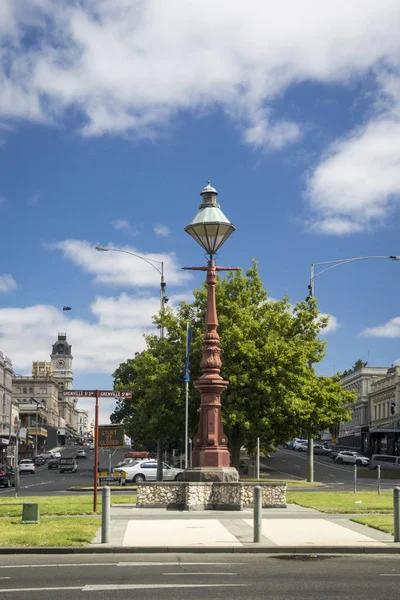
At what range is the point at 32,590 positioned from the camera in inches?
410

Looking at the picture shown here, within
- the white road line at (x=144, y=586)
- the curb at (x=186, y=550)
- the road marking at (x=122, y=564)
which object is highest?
the white road line at (x=144, y=586)

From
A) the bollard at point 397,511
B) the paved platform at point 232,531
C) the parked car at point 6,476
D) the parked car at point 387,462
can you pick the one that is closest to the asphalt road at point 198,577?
the paved platform at point 232,531

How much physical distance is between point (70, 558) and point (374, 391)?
383ft

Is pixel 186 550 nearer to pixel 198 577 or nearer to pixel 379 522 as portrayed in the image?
pixel 198 577

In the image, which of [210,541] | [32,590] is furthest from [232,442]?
[32,590]

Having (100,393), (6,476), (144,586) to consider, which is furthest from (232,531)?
(6,476)

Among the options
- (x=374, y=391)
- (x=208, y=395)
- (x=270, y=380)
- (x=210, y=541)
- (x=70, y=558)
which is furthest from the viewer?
(x=374, y=391)

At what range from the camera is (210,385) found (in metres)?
22.8

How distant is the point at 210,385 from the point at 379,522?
5.98 meters

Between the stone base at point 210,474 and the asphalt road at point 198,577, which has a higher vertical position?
the stone base at point 210,474

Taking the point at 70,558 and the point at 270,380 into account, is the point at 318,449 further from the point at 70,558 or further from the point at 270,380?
the point at 70,558

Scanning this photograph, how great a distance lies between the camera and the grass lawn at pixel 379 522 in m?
17.9

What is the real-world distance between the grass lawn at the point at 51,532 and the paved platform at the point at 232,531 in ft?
1.27

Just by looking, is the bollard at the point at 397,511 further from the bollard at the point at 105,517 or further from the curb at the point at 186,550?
the bollard at the point at 105,517
